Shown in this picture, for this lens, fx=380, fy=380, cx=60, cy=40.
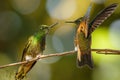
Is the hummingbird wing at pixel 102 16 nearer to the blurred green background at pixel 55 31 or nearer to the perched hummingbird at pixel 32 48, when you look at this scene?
the perched hummingbird at pixel 32 48

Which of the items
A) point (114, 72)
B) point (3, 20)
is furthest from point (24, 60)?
point (3, 20)

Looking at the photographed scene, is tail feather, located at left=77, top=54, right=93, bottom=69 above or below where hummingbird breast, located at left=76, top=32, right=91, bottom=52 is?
below

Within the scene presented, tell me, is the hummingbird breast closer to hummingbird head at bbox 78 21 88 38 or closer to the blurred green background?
hummingbird head at bbox 78 21 88 38

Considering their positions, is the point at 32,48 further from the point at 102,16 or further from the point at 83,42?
the point at 102,16

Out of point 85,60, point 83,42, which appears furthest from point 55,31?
point 85,60

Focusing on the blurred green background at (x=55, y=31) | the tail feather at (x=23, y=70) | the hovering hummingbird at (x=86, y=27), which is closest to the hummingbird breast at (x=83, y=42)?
the hovering hummingbird at (x=86, y=27)

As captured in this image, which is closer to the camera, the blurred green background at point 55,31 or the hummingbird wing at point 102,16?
the hummingbird wing at point 102,16

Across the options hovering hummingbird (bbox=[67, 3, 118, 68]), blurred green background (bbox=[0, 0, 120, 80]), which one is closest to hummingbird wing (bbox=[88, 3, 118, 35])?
hovering hummingbird (bbox=[67, 3, 118, 68])
